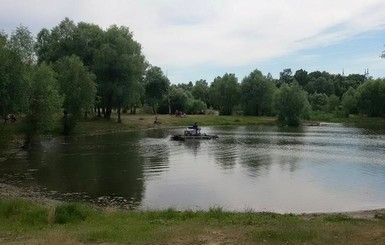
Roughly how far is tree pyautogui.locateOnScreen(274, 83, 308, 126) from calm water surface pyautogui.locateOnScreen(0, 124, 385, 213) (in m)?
52.9

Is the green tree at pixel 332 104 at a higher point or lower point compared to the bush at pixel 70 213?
higher

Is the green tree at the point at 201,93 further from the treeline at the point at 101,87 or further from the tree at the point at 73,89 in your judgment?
the tree at the point at 73,89

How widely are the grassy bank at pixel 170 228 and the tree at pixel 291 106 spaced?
91700mm

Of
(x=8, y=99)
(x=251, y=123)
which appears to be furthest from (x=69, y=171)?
(x=251, y=123)

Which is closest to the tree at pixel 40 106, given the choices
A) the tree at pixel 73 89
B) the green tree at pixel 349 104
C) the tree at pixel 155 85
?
the tree at pixel 73 89

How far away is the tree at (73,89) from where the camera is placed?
214 feet

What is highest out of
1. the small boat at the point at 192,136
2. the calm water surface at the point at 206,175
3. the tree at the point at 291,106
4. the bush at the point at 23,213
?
the tree at the point at 291,106

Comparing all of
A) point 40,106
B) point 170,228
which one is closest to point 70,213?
point 170,228

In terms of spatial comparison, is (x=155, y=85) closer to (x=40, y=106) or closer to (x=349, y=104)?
(x=40, y=106)

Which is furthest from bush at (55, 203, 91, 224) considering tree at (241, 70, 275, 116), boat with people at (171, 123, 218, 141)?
tree at (241, 70, 275, 116)

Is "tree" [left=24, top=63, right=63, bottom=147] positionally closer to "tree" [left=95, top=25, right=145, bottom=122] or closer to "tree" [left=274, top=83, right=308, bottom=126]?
"tree" [left=95, top=25, right=145, bottom=122]

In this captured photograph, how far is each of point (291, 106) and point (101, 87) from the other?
49905mm

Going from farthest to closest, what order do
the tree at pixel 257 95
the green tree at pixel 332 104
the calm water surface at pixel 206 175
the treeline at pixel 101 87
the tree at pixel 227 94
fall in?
the green tree at pixel 332 104, the tree at pixel 227 94, the tree at pixel 257 95, the treeline at pixel 101 87, the calm water surface at pixel 206 175

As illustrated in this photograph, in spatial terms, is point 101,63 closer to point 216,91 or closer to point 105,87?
point 105,87
